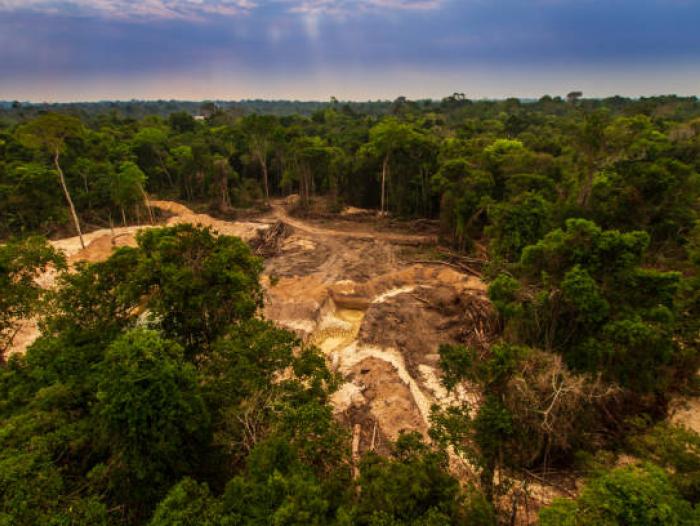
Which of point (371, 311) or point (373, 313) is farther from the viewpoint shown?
point (371, 311)

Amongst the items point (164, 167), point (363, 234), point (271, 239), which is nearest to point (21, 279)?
point (271, 239)

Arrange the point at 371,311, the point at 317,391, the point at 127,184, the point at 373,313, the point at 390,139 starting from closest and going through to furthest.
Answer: the point at 317,391 < the point at 373,313 < the point at 371,311 < the point at 127,184 < the point at 390,139

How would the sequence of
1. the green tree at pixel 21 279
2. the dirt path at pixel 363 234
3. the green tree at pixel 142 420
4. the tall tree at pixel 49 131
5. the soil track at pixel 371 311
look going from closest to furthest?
the green tree at pixel 142 420 < the green tree at pixel 21 279 < the soil track at pixel 371 311 < the tall tree at pixel 49 131 < the dirt path at pixel 363 234

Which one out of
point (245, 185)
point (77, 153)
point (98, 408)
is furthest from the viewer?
point (245, 185)

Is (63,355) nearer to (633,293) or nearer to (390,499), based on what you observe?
(390,499)

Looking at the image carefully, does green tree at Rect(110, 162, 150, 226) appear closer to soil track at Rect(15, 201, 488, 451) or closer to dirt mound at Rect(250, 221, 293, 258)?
soil track at Rect(15, 201, 488, 451)

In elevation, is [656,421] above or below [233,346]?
below

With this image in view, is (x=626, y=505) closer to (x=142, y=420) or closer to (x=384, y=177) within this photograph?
(x=142, y=420)

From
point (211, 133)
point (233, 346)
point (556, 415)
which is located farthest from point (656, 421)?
point (211, 133)

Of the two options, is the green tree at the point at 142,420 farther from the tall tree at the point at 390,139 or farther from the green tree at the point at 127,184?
the tall tree at the point at 390,139

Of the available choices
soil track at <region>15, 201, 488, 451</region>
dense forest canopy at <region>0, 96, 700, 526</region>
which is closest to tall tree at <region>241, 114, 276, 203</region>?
soil track at <region>15, 201, 488, 451</region>

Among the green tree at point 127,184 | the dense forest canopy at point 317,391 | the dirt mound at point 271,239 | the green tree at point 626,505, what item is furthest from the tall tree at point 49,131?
the green tree at point 626,505
